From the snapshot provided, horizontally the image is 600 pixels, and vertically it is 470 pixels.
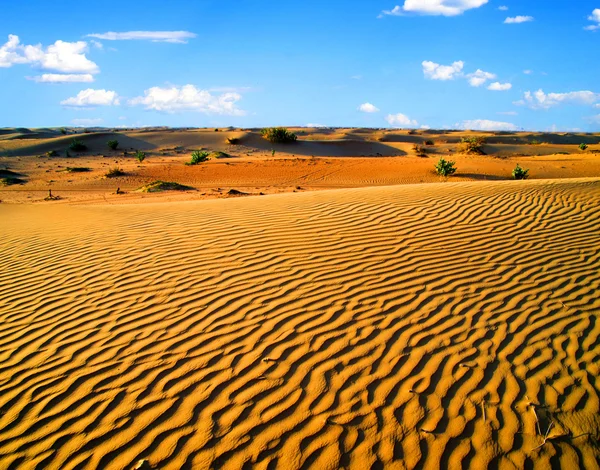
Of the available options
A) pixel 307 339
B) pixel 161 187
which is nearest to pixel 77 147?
pixel 161 187

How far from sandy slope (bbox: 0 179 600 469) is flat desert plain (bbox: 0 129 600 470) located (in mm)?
16

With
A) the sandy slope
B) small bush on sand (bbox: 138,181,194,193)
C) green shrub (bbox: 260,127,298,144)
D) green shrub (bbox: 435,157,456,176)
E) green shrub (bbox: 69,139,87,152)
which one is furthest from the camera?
green shrub (bbox: 260,127,298,144)

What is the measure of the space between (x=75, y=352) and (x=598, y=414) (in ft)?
13.3

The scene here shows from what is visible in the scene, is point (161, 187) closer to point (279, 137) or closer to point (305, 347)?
point (305, 347)

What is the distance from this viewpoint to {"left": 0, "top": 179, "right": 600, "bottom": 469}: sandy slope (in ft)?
8.29

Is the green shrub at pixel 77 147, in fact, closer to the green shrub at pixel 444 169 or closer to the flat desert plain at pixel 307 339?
the flat desert plain at pixel 307 339

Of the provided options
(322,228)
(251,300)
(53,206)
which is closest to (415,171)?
(322,228)

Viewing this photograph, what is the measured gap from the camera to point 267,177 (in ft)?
55.8

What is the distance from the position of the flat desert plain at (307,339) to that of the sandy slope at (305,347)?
16 millimetres

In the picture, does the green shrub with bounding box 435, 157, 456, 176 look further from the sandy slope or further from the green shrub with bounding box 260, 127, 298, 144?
the green shrub with bounding box 260, 127, 298, 144

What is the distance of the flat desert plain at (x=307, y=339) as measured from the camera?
2.53 m

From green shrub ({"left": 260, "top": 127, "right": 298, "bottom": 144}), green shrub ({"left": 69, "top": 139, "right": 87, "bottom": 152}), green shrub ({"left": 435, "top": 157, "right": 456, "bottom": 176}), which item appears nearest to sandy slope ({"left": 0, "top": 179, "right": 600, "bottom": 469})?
green shrub ({"left": 435, "top": 157, "right": 456, "bottom": 176})

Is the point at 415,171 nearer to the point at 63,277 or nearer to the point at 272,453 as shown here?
the point at 63,277

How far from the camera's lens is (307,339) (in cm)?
350
